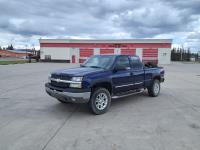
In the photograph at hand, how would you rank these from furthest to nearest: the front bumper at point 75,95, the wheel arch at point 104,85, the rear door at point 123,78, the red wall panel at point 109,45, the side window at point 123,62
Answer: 1. the red wall panel at point 109,45
2. the side window at point 123,62
3. the rear door at point 123,78
4. the wheel arch at point 104,85
5. the front bumper at point 75,95

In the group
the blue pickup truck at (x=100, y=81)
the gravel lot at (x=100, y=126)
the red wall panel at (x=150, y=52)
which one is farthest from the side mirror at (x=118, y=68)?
the red wall panel at (x=150, y=52)

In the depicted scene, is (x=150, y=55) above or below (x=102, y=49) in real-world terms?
below

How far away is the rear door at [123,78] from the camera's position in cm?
676

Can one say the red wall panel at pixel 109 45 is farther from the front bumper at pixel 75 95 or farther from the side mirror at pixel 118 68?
the front bumper at pixel 75 95

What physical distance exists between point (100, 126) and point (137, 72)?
324 cm

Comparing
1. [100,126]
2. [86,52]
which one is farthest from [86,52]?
[100,126]

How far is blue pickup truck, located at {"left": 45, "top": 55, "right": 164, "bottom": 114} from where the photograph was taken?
5773 millimetres

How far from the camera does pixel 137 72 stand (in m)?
7.75

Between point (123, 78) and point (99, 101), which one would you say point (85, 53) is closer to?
point (123, 78)

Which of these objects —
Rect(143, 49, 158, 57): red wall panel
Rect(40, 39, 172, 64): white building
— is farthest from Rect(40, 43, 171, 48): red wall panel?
Rect(143, 49, 158, 57): red wall panel

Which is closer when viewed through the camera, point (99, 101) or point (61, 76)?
point (61, 76)

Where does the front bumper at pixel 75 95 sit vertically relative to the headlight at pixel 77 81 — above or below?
below

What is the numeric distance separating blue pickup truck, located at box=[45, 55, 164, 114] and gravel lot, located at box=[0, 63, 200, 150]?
1.65ft

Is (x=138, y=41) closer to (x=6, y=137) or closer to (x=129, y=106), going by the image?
(x=129, y=106)
